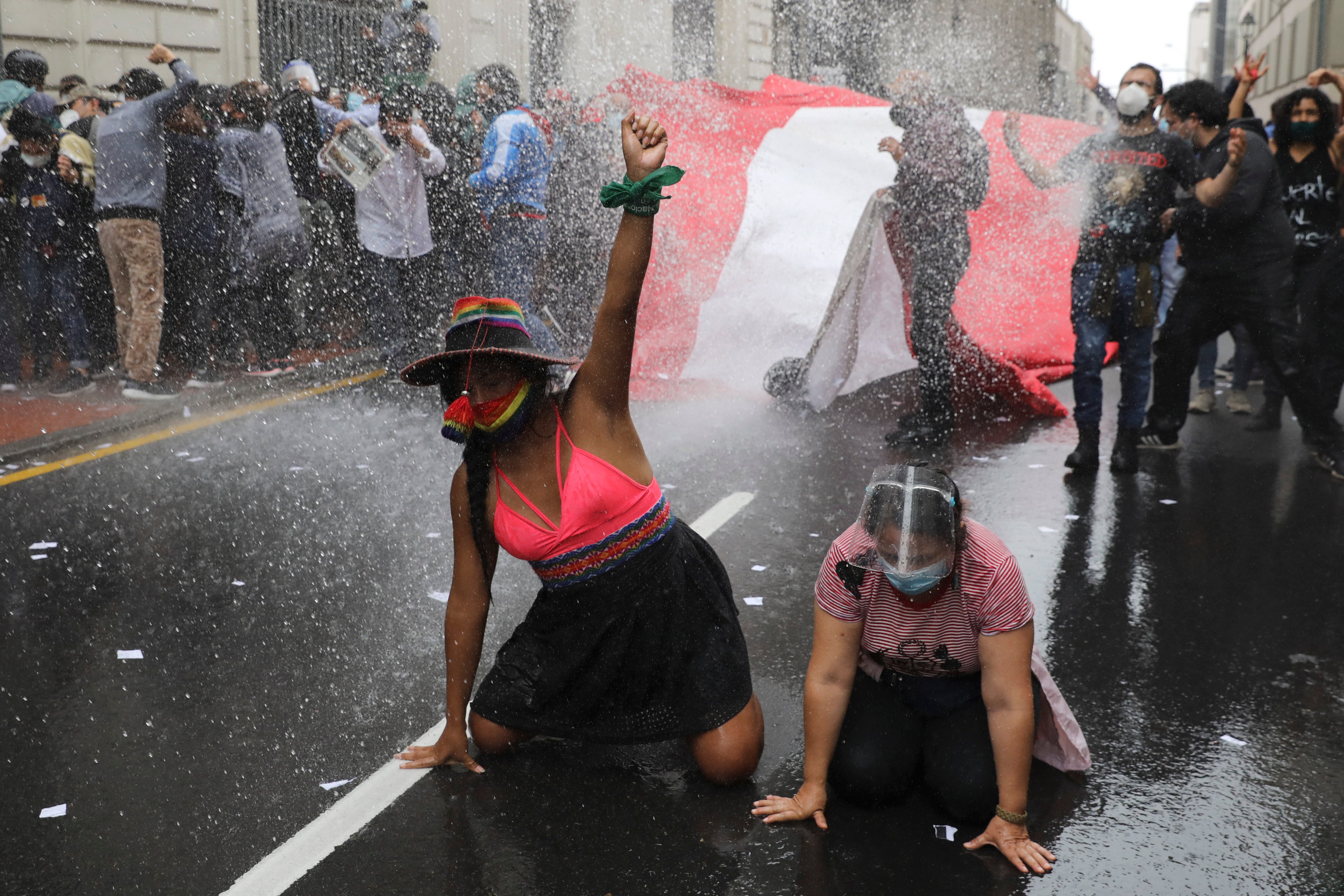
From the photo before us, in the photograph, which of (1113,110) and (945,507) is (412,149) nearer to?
(1113,110)

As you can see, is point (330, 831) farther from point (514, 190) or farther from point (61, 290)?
point (61, 290)

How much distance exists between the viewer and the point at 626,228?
297 centimetres

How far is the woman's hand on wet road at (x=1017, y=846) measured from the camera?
296 cm

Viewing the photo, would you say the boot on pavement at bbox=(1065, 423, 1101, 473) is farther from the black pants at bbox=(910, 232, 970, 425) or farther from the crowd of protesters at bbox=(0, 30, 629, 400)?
the crowd of protesters at bbox=(0, 30, 629, 400)

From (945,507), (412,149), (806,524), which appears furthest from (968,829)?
(412,149)

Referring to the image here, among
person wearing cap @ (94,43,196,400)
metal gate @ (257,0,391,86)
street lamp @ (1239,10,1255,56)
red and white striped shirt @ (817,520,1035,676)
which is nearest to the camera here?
red and white striped shirt @ (817,520,1035,676)

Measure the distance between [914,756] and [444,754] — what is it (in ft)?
4.21

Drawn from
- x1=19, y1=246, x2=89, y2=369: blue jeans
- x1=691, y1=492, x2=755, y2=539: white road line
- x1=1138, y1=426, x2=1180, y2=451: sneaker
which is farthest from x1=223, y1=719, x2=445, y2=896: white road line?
x1=19, y1=246, x2=89, y2=369: blue jeans

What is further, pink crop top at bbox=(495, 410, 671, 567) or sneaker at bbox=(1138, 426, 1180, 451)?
sneaker at bbox=(1138, 426, 1180, 451)

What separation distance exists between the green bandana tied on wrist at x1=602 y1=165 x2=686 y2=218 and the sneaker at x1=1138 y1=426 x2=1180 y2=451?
5.12 meters

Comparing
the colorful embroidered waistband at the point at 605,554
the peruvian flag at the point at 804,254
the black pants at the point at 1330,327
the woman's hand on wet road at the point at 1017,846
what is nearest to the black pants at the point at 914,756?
the woman's hand on wet road at the point at 1017,846

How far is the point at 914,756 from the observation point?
3.27 m

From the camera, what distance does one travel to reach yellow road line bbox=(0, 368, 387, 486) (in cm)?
707

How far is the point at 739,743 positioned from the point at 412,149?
809 centimetres
